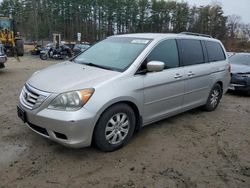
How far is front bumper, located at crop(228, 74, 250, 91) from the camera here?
26.0ft

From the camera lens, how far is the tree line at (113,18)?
158 feet

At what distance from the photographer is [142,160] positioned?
3.47 metres

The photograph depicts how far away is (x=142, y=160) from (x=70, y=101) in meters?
1.23

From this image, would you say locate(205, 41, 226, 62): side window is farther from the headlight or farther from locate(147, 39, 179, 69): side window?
the headlight

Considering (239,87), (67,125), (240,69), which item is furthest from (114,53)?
(240,69)

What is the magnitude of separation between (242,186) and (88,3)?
177 feet

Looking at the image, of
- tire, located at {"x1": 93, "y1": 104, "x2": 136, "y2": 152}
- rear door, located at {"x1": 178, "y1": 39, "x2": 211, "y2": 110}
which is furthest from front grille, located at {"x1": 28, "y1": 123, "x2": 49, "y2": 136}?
rear door, located at {"x1": 178, "y1": 39, "x2": 211, "y2": 110}

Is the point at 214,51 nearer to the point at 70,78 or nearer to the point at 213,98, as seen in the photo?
the point at 213,98

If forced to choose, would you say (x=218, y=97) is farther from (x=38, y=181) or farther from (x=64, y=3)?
(x=64, y=3)

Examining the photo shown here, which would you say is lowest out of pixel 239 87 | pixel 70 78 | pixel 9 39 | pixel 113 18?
pixel 239 87

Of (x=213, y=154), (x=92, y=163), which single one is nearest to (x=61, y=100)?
(x=92, y=163)

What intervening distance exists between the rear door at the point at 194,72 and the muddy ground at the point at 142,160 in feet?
1.83

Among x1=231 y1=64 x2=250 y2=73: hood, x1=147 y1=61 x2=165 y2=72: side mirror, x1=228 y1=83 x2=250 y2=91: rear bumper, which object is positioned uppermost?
x1=147 y1=61 x2=165 y2=72: side mirror

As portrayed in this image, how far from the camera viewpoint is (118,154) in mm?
3594
